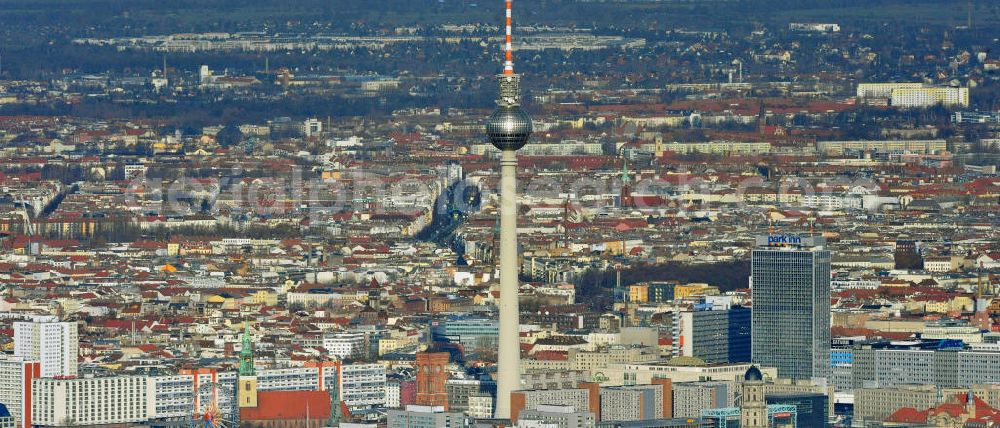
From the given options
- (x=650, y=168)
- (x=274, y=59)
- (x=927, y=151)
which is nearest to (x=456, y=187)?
(x=650, y=168)

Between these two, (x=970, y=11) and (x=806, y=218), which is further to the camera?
(x=970, y=11)

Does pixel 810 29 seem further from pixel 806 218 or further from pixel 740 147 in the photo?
pixel 806 218

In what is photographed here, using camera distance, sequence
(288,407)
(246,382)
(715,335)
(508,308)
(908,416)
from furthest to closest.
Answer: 1. (715,335)
2. (246,382)
3. (508,308)
4. (288,407)
5. (908,416)

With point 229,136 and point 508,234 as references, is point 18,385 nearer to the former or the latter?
point 508,234

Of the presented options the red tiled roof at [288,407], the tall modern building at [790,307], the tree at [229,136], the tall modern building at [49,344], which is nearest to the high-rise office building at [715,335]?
the tall modern building at [790,307]

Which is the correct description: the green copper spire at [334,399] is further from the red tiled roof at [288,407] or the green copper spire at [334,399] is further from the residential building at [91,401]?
the residential building at [91,401]

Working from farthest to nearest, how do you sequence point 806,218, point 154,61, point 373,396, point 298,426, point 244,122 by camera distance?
point 154,61
point 244,122
point 806,218
point 373,396
point 298,426

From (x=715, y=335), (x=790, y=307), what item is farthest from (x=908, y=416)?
(x=715, y=335)
